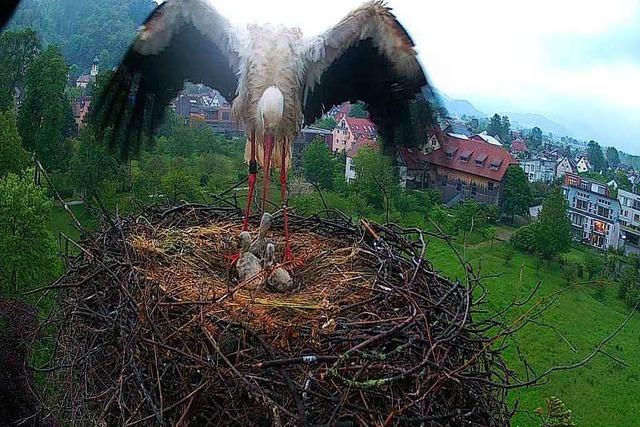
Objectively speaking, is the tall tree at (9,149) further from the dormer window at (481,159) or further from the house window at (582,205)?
the house window at (582,205)

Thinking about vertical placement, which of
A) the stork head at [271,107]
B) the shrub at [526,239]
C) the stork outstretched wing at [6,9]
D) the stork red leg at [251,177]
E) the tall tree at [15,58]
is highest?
the tall tree at [15,58]

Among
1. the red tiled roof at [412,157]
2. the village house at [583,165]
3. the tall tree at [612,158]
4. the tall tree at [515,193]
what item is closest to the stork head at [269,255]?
the red tiled roof at [412,157]

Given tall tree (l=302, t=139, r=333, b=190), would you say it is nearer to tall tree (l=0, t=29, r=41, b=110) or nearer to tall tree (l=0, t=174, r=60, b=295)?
tall tree (l=0, t=29, r=41, b=110)

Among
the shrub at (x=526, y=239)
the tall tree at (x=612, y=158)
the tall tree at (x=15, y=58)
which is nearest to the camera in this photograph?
the tall tree at (x=15, y=58)

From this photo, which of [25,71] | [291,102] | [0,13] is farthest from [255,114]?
[25,71]

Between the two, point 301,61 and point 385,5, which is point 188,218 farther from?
point 385,5

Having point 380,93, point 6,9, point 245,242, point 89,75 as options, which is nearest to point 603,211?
point 380,93
